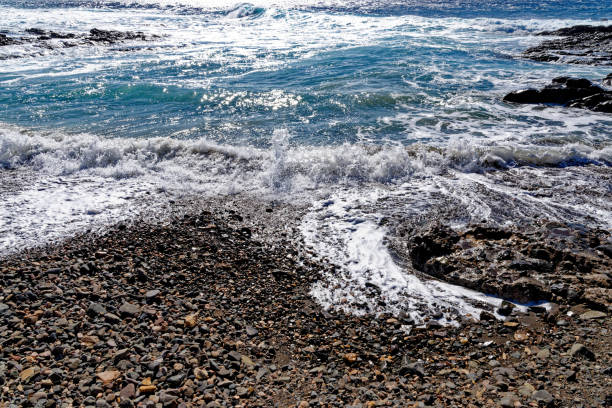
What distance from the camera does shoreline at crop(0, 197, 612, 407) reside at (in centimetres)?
327

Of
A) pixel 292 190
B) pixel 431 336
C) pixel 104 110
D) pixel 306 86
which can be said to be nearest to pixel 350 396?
pixel 431 336

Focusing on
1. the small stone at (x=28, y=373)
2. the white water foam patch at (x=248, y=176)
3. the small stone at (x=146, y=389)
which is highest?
the white water foam patch at (x=248, y=176)

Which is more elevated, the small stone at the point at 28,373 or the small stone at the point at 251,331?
the small stone at the point at 28,373

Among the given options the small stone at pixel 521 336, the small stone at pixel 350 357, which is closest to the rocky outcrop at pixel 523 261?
the small stone at pixel 521 336

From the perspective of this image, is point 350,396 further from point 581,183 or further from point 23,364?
point 581,183

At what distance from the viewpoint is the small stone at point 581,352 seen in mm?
3543

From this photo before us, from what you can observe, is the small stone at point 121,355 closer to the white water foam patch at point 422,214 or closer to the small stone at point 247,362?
the small stone at point 247,362

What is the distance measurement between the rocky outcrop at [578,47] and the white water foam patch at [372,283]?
1742cm

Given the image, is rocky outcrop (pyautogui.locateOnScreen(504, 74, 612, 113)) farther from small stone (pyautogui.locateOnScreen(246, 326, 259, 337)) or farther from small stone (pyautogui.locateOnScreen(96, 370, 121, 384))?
small stone (pyautogui.locateOnScreen(96, 370, 121, 384))

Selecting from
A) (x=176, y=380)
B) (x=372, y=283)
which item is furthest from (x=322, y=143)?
(x=176, y=380)

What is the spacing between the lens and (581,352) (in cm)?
358

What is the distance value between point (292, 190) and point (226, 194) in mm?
1208

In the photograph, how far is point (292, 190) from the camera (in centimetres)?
738

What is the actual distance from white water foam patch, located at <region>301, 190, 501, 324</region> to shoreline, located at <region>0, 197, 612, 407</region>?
203mm
